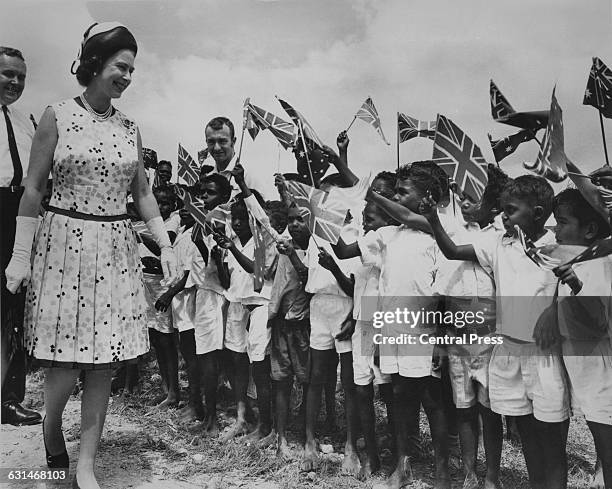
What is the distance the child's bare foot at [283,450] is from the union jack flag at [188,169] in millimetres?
1592

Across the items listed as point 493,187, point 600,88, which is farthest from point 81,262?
point 600,88

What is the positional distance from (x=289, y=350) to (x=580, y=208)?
1.68 m

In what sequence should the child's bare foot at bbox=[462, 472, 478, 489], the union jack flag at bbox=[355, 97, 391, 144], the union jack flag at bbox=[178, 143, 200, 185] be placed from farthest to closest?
the union jack flag at bbox=[178, 143, 200, 185] → the union jack flag at bbox=[355, 97, 391, 144] → the child's bare foot at bbox=[462, 472, 478, 489]

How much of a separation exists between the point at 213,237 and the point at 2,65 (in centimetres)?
149

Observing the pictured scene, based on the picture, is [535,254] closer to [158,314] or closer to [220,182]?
[220,182]

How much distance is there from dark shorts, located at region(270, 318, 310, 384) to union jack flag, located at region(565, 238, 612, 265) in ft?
4.67

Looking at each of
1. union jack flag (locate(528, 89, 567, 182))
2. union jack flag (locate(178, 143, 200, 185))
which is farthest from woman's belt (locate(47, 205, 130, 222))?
union jack flag (locate(528, 89, 567, 182))

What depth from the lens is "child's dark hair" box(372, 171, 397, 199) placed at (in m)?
2.91

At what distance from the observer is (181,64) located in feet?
10.1

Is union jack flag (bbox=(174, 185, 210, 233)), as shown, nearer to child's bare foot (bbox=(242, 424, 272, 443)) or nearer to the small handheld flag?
the small handheld flag

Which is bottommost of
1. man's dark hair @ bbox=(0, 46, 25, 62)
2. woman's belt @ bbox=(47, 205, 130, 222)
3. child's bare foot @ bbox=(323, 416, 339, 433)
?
child's bare foot @ bbox=(323, 416, 339, 433)

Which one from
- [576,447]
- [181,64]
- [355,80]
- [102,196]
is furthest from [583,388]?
[181,64]

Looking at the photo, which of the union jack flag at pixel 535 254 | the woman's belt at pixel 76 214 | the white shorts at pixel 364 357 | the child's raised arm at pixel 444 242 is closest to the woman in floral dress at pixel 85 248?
the woman's belt at pixel 76 214

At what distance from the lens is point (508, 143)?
9.00 ft
